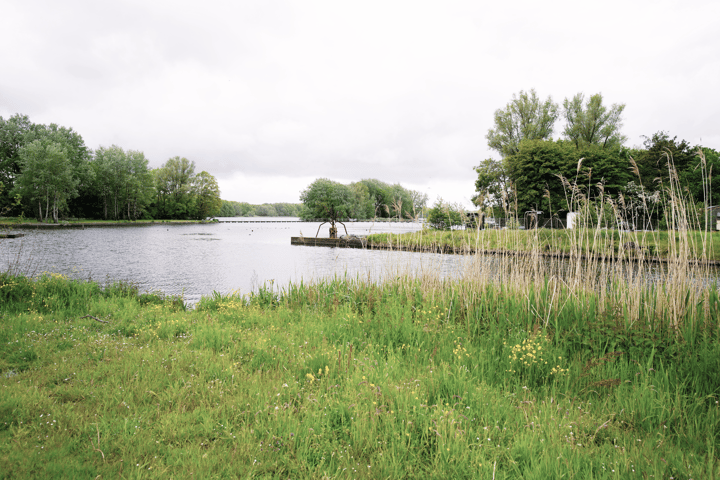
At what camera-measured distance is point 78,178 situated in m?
53.2

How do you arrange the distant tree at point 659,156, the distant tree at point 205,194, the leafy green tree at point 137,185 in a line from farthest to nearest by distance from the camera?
the distant tree at point 205,194 → the leafy green tree at point 137,185 → the distant tree at point 659,156

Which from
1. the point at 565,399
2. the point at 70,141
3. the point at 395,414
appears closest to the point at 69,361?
the point at 395,414

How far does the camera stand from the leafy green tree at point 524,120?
41188 mm

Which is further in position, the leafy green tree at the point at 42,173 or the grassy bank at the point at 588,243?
the leafy green tree at the point at 42,173

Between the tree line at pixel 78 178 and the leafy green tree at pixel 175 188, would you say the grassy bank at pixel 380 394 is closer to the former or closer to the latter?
the tree line at pixel 78 178

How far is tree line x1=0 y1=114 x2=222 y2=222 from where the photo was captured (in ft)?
149

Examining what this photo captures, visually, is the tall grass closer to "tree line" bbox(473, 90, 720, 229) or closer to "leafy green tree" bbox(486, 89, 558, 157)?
"tree line" bbox(473, 90, 720, 229)

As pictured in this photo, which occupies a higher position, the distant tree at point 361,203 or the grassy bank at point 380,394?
the distant tree at point 361,203

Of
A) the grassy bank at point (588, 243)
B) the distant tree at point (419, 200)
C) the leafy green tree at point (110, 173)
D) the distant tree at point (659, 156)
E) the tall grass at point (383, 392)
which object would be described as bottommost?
the tall grass at point (383, 392)

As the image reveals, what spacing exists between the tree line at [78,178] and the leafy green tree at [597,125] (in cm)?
5944

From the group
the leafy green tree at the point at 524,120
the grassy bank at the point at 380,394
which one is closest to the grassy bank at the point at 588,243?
the grassy bank at the point at 380,394

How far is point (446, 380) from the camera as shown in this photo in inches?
122

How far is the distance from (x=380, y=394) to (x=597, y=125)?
47992mm

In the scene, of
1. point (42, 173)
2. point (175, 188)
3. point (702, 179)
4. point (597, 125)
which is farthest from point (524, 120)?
point (175, 188)
